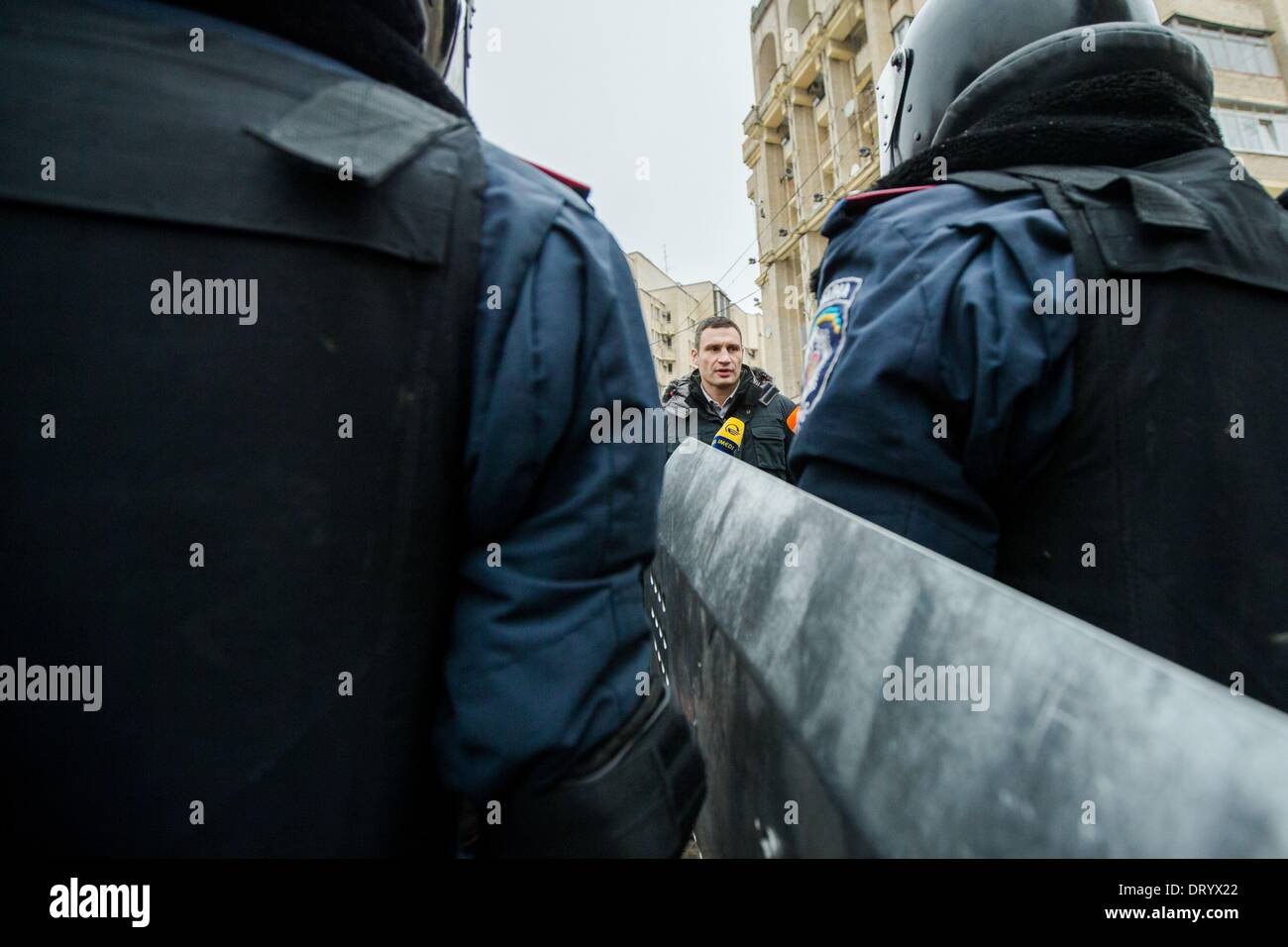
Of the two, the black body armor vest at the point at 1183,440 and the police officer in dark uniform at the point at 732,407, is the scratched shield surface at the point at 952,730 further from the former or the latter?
the police officer in dark uniform at the point at 732,407

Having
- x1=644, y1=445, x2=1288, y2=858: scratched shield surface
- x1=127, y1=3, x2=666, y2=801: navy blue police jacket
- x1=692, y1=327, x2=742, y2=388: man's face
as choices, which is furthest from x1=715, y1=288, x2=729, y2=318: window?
x1=127, y1=3, x2=666, y2=801: navy blue police jacket

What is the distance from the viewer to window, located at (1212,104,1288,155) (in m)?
12.6

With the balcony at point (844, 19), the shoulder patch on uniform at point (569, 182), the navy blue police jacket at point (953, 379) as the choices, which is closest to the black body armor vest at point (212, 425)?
the shoulder patch on uniform at point (569, 182)

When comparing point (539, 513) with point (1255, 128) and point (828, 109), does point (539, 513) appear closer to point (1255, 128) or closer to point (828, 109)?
point (1255, 128)

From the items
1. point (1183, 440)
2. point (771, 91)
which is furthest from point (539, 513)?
point (771, 91)

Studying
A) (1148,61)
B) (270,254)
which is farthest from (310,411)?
(1148,61)

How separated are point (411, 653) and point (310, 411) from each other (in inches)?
12.7

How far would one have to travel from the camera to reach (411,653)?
76cm

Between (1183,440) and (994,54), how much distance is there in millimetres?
1181

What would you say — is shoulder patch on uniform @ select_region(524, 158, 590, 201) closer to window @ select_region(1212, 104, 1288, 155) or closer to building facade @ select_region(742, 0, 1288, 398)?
building facade @ select_region(742, 0, 1288, 398)

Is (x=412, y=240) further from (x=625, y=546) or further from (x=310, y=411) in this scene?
(x=625, y=546)

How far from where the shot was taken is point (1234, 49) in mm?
12898

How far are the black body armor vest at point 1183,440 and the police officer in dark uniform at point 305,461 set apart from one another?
78cm
